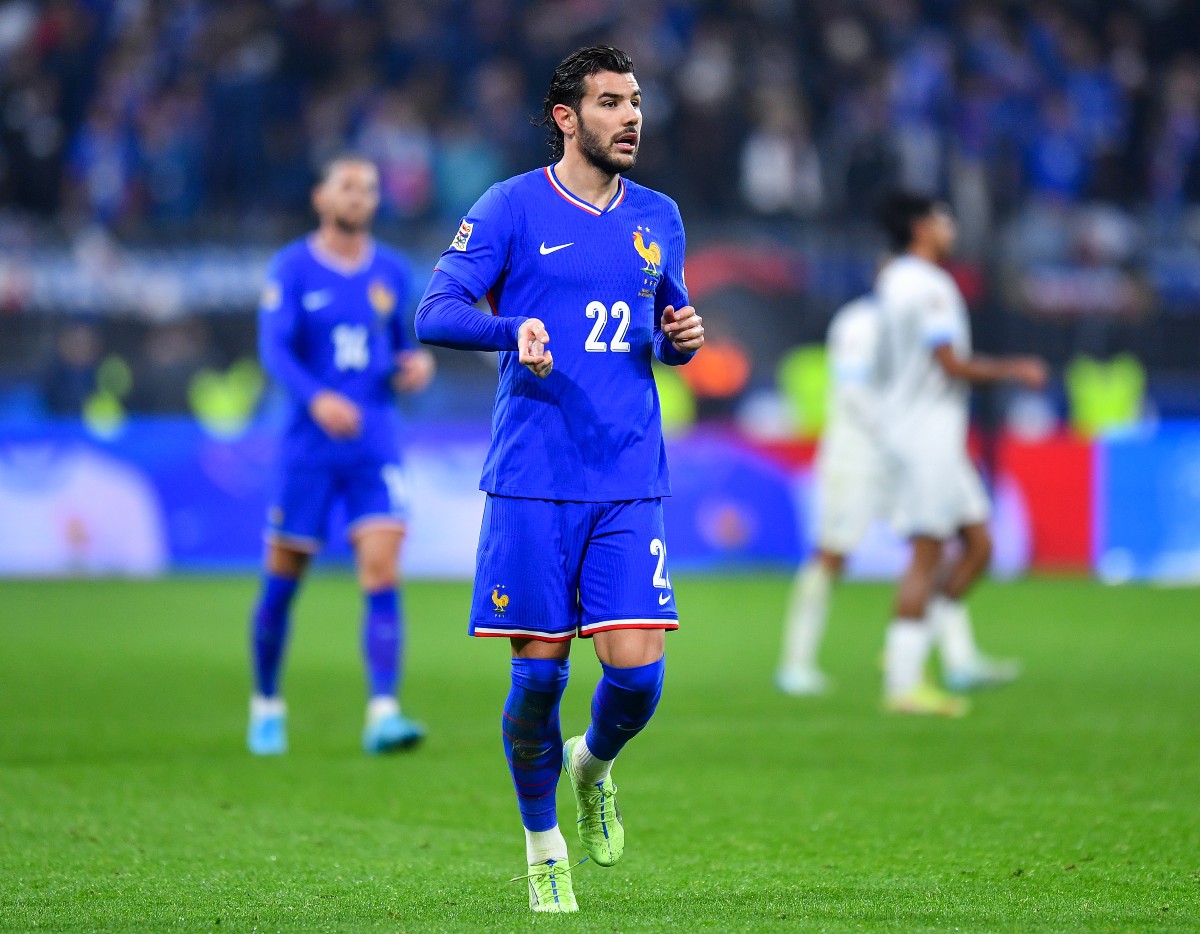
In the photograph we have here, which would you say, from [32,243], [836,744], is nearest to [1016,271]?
[32,243]

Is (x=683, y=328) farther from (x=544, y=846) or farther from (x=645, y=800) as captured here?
(x=645, y=800)

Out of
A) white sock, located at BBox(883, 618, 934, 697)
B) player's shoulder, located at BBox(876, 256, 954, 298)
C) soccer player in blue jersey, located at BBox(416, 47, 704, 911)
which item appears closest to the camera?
soccer player in blue jersey, located at BBox(416, 47, 704, 911)

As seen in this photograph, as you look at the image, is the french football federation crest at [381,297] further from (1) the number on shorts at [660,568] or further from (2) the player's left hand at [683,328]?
(1) the number on shorts at [660,568]

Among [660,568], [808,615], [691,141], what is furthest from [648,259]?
[691,141]

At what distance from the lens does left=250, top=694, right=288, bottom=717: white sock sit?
7422 millimetres

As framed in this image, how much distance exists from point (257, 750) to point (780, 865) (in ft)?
9.69

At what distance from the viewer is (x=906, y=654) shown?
845cm

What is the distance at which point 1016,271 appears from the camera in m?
16.5

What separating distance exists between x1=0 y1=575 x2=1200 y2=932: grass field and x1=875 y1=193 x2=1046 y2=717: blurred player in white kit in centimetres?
39

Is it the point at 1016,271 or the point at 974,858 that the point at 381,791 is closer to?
the point at 974,858

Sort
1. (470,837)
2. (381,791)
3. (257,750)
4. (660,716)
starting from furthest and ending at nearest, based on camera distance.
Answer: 1. (660,716)
2. (257,750)
3. (381,791)
4. (470,837)

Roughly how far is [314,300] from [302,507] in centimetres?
88

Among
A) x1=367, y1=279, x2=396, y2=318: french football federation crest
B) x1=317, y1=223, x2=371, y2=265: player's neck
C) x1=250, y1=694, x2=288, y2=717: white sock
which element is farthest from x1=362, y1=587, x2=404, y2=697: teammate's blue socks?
x1=317, y1=223, x2=371, y2=265: player's neck

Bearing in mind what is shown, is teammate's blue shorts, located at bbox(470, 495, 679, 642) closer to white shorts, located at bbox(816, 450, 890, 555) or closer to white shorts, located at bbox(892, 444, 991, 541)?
white shorts, located at bbox(892, 444, 991, 541)
